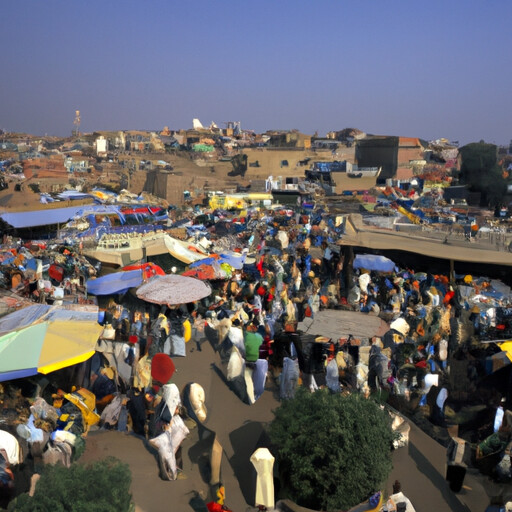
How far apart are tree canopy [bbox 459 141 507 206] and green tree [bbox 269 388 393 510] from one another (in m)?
27.7

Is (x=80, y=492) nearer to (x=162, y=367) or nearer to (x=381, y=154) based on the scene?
(x=162, y=367)

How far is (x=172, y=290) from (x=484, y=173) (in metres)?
29.1

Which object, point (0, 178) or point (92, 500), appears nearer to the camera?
point (92, 500)

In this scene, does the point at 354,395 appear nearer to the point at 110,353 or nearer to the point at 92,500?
the point at 92,500

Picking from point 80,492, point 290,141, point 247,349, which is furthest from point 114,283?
point 290,141

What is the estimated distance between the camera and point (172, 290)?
32.1 feet

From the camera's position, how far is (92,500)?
386 cm

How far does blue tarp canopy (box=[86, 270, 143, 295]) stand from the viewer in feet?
34.1

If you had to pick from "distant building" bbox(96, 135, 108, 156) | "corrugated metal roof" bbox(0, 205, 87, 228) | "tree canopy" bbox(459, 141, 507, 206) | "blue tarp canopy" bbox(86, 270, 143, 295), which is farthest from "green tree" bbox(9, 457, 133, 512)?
"distant building" bbox(96, 135, 108, 156)

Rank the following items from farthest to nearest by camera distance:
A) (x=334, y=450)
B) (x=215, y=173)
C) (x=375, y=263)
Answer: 1. (x=215, y=173)
2. (x=375, y=263)
3. (x=334, y=450)

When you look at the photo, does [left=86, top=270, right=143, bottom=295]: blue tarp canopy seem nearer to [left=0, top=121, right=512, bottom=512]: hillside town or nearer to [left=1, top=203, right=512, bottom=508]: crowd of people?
[left=0, top=121, right=512, bottom=512]: hillside town

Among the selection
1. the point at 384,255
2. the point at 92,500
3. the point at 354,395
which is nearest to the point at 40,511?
the point at 92,500

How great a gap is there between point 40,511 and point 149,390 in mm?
2818

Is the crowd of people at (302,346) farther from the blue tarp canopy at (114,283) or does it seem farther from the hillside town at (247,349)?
the blue tarp canopy at (114,283)
